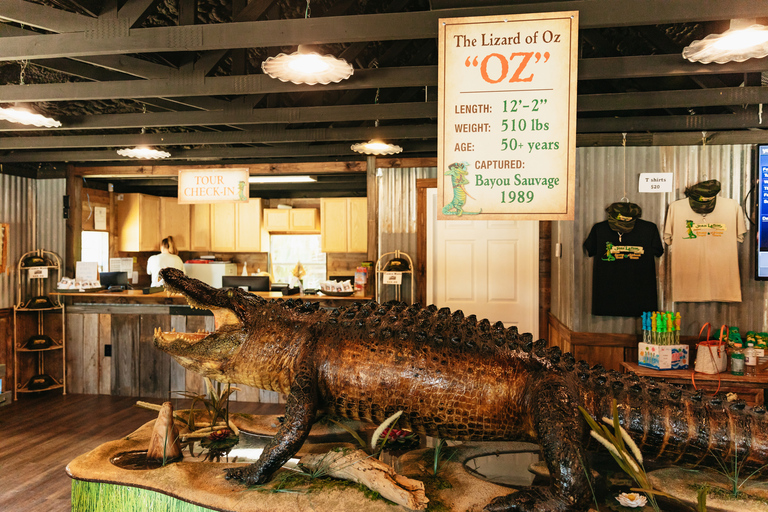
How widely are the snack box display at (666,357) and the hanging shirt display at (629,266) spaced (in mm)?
436

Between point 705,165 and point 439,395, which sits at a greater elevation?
point 705,165

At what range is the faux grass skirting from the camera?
1.75 metres

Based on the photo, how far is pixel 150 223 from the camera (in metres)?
8.30

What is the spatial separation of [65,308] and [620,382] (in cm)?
591

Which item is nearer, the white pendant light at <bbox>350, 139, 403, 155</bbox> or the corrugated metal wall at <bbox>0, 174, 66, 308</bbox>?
the white pendant light at <bbox>350, 139, 403, 155</bbox>

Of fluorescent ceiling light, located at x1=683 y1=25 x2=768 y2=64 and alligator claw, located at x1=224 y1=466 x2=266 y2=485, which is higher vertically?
fluorescent ceiling light, located at x1=683 y1=25 x2=768 y2=64

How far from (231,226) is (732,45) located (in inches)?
300

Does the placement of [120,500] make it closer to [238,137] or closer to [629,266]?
[238,137]

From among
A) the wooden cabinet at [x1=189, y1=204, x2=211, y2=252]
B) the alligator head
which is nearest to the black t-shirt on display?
the alligator head

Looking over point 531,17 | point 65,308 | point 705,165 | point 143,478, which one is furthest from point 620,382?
point 65,308

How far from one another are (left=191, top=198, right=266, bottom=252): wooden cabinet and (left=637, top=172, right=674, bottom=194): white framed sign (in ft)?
20.2

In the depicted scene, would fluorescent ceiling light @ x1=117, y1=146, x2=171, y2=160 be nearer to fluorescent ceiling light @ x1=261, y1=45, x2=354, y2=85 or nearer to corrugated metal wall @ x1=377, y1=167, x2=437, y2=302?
corrugated metal wall @ x1=377, y1=167, x2=437, y2=302

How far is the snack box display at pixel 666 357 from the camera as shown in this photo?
11.6ft

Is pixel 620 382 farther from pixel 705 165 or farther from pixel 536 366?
pixel 705 165
